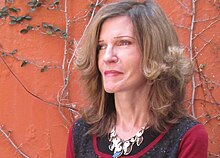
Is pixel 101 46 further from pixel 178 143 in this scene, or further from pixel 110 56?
pixel 178 143

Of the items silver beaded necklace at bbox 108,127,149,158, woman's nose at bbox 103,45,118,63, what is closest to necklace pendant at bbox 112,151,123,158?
silver beaded necklace at bbox 108,127,149,158

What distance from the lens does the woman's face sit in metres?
1.96

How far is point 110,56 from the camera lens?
197 centimetres

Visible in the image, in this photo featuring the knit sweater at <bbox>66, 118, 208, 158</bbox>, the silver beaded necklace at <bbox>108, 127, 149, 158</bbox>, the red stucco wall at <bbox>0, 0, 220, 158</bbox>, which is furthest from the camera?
the red stucco wall at <bbox>0, 0, 220, 158</bbox>

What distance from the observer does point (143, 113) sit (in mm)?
2109

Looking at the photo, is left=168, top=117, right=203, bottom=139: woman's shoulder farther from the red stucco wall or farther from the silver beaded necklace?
the red stucco wall

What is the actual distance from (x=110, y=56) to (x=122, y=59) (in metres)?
0.05

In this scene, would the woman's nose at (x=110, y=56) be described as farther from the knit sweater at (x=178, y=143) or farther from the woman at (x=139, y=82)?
the knit sweater at (x=178, y=143)

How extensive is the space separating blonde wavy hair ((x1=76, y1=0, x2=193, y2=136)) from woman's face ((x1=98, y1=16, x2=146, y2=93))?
28 mm

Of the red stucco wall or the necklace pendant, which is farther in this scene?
the red stucco wall

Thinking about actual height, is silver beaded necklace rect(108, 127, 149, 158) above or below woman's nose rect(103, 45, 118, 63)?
below

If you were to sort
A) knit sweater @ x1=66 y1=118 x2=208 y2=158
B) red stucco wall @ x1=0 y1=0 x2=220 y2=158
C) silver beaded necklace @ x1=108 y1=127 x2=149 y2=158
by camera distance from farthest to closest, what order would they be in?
red stucco wall @ x1=0 y1=0 x2=220 y2=158 < silver beaded necklace @ x1=108 y1=127 x2=149 y2=158 < knit sweater @ x1=66 y1=118 x2=208 y2=158

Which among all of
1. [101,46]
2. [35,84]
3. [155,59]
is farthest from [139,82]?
[35,84]

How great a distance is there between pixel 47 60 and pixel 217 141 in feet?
4.12
